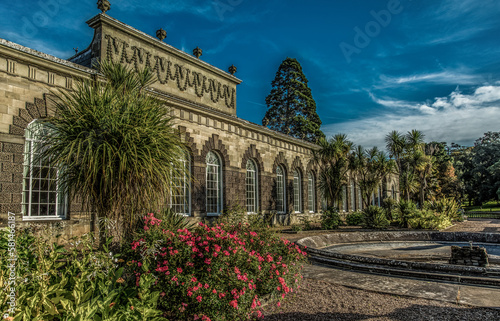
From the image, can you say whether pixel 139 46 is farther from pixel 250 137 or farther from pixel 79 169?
pixel 79 169

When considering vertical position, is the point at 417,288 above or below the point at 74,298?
below

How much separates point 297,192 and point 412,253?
12.6 meters

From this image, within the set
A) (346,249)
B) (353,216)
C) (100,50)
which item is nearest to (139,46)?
(100,50)

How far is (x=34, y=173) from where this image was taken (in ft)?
31.7

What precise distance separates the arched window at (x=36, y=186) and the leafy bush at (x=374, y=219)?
14.0 metres

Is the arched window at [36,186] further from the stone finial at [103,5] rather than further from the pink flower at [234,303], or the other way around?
the pink flower at [234,303]

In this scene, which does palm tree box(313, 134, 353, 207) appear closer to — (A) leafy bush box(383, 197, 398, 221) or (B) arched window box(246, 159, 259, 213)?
(A) leafy bush box(383, 197, 398, 221)

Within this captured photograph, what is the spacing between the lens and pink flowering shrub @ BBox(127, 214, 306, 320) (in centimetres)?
410

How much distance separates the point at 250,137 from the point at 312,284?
12.7 metres

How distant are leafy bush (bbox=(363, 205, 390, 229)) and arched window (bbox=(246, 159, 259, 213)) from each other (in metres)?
5.80

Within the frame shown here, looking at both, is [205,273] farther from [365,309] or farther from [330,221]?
[330,221]

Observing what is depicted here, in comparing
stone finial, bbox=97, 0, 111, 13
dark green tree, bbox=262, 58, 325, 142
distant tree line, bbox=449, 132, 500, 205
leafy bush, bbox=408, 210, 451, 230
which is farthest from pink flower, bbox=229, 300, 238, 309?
distant tree line, bbox=449, 132, 500, 205

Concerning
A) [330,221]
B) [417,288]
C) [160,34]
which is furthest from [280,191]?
[417,288]

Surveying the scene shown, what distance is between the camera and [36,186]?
9742mm
